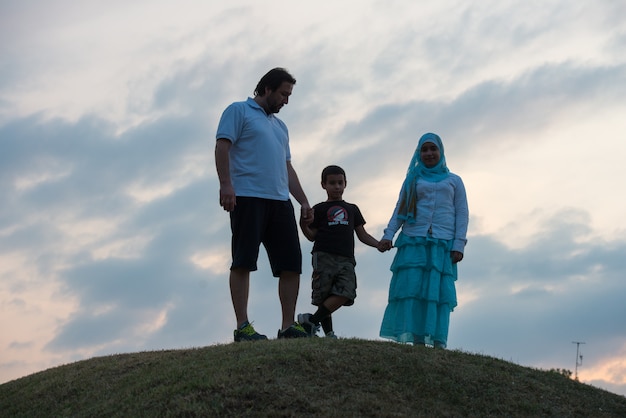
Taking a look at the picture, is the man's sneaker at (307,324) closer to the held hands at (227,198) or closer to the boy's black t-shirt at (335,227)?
the boy's black t-shirt at (335,227)

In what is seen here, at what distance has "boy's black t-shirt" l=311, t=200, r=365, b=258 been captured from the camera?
997 cm

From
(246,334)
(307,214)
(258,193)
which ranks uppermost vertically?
(307,214)

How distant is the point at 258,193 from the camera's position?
8719mm

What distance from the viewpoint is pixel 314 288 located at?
32.8 ft

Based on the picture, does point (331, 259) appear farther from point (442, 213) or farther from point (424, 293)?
point (442, 213)

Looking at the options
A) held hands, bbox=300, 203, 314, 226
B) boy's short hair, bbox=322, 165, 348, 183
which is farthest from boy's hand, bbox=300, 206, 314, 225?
boy's short hair, bbox=322, 165, 348, 183

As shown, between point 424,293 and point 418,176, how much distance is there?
4.58ft

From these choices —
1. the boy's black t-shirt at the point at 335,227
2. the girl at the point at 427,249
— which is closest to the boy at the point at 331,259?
the boy's black t-shirt at the point at 335,227

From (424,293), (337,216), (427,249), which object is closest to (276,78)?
(337,216)

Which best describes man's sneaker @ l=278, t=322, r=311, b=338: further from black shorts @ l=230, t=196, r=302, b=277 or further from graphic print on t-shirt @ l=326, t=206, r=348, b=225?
graphic print on t-shirt @ l=326, t=206, r=348, b=225

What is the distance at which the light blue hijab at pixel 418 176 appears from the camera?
10016mm

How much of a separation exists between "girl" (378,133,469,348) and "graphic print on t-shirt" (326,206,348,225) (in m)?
0.51

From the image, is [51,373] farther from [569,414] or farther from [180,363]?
[569,414]

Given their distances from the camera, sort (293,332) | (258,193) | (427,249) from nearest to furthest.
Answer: (258,193)
(293,332)
(427,249)
